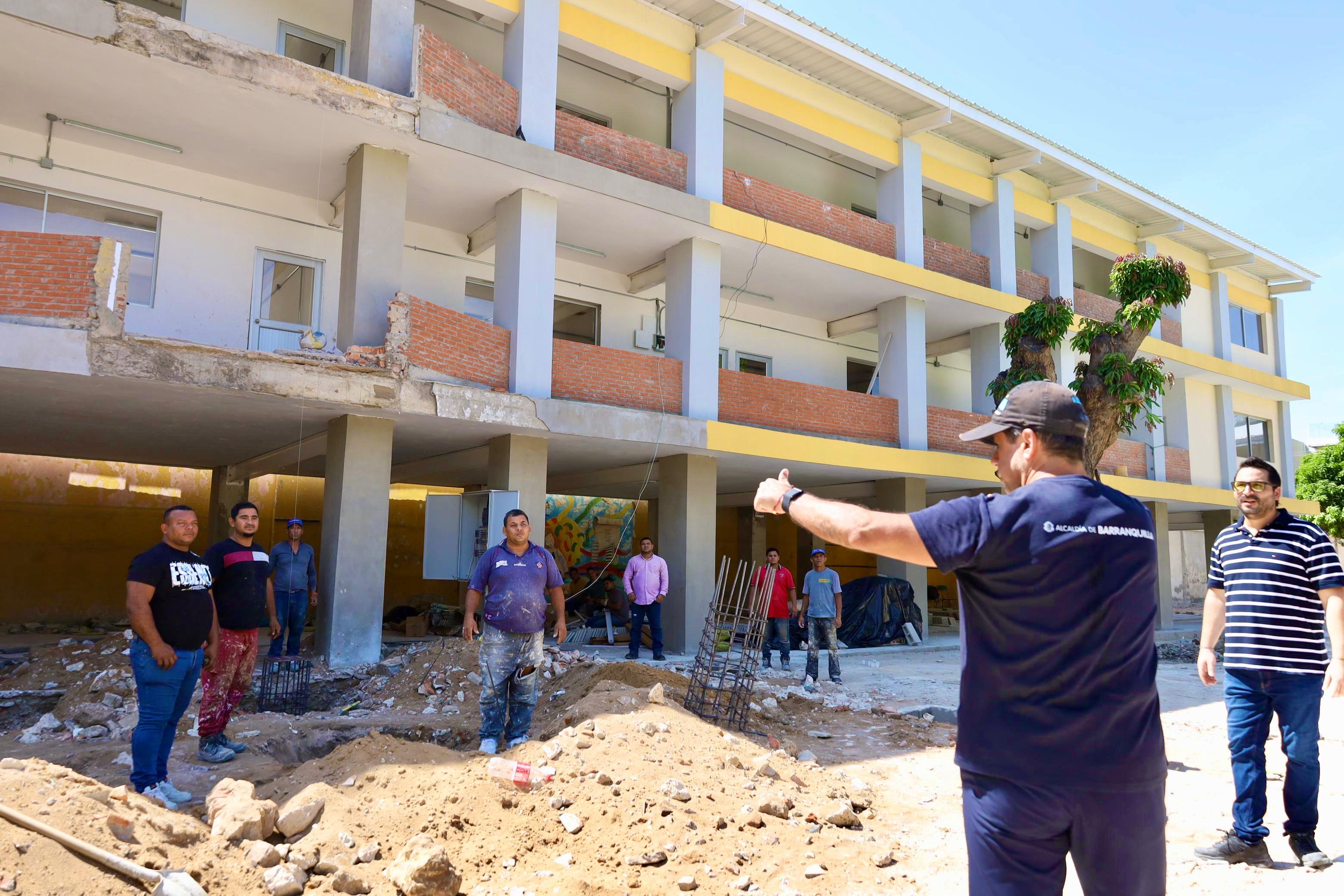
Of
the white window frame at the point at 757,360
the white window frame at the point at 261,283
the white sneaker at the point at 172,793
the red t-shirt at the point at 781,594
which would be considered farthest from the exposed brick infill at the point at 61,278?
the white window frame at the point at 757,360

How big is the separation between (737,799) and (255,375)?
23.0 ft

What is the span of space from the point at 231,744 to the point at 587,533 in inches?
518

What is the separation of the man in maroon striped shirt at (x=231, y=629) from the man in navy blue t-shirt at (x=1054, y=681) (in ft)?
17.8

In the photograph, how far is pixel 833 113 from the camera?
52.2 ft

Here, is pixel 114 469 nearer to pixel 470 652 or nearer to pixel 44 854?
pixel 470 652

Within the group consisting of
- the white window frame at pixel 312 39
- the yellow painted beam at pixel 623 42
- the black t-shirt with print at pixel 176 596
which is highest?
the yellow painted beam at pixel 623 42

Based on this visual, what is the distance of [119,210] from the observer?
1091 cm

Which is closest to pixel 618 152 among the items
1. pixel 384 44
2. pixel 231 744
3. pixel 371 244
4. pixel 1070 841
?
pixel 384 44

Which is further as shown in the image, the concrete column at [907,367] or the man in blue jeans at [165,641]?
the concrete column at [907,367]

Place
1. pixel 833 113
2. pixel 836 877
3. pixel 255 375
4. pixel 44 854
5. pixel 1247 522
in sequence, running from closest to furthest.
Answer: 1. pixel 44 854
2. pixel 836 877
3. pixel 1247 522
4. pixel 255 375
5. pixel 833 113

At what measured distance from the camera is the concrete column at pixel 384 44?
10.5 metres

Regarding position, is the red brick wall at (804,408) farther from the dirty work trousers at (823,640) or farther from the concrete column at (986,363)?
the dirty work trousers at (823,640)

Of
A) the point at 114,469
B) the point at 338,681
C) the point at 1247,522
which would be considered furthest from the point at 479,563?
the point at 114,469

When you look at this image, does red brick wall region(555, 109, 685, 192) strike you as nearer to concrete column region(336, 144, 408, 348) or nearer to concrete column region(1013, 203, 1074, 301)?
concrete column region(336, 144, 408, 348)
